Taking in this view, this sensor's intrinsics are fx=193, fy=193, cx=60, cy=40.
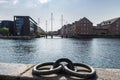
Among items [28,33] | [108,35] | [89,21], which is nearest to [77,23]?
[89,21]

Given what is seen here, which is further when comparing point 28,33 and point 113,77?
point 28,33

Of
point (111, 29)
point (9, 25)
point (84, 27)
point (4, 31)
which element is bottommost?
point (4, 31)

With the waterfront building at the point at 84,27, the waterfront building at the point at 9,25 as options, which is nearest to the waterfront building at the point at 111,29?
the waterfront building at the point at 84,27

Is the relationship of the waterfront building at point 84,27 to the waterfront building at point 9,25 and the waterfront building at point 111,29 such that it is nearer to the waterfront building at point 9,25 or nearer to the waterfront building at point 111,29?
the waterfront building at point 111,29

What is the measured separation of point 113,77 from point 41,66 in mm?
1453

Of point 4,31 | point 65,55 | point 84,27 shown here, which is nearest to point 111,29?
point 84,27

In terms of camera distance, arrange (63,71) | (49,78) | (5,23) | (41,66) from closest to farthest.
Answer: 1. (49,78)
2. (63,71)
3. (41,66)
4. (5,23)

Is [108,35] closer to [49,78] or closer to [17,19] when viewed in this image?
[17,19]

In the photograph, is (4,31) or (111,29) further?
(111,29)

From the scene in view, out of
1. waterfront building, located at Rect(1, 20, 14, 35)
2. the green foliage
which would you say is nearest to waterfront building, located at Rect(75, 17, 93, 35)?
waterfront building, located at Rect(1, 20, 14, 35)

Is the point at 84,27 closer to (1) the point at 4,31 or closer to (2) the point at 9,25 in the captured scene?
(1) the point at 4,31

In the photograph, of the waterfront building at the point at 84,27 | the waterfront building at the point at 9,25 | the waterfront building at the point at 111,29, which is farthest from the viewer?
the waterfront building at the point at 9,25

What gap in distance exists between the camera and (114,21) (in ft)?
513

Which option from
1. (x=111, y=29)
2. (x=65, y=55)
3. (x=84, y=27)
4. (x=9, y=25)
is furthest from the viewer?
(x=9, y=25)
